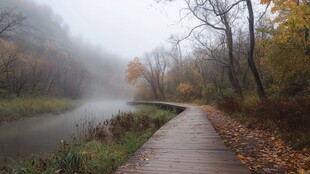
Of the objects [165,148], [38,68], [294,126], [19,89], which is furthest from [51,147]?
[38,68]

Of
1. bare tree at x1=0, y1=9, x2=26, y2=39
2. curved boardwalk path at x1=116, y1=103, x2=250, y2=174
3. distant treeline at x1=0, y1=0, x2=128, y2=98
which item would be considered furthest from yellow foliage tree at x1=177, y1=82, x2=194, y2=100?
curved boardwalk path at x1=116, y1=103, x2=250, y2=174

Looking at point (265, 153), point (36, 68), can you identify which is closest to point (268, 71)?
point (265, 153)

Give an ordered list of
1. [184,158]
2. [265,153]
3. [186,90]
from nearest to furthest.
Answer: [184,158] < [265,153] < [186,90]

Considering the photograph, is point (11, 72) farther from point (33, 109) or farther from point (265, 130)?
point (265, 130)

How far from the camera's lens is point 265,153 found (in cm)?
593

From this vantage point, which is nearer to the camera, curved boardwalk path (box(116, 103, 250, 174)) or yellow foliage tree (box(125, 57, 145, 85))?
curved boardwalk path (box(116, 103, 250, 174))

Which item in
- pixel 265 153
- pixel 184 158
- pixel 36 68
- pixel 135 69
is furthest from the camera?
pixel 135 69

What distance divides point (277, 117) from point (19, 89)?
89.0 ft

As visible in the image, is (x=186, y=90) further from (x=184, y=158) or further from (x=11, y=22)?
(x=184, y=158)

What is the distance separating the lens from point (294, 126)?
6801 mm

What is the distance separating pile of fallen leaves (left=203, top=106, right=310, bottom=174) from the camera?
4816mm

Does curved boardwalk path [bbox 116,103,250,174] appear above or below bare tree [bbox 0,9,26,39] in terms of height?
below

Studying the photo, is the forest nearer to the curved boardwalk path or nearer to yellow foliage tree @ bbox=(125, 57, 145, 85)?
the curved boardwalk path

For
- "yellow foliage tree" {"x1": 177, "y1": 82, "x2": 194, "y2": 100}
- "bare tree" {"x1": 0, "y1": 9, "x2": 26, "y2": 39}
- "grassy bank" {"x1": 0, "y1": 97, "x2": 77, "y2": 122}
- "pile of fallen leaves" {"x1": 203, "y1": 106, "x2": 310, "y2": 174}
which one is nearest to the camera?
"pile of fallen leaves" {"x1": 203, "y1": 106, "x2": 310, "y2": 174}
